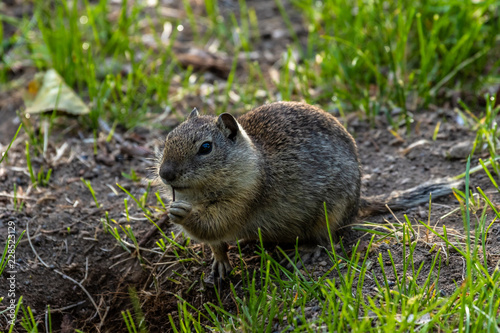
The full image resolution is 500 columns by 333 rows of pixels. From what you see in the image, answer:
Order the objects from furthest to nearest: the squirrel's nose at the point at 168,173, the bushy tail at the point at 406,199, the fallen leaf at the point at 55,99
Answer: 1. the fallen leaf at the point at 55,99
2. the bushy tail at the point at 406,199
3. the squirrel's nose at the point at 168,173

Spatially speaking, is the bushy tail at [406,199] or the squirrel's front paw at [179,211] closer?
the squirrel's front paw at [179,211]

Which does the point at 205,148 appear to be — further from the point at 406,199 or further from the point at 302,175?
the point at 406,199

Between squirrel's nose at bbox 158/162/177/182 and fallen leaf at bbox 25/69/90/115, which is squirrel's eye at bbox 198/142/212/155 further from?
fallen leaf at bbox 25/69/90/115

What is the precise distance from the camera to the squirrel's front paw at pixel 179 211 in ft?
11.5

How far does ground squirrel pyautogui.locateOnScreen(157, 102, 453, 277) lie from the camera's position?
3.58 m

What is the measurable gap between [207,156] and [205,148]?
6cm

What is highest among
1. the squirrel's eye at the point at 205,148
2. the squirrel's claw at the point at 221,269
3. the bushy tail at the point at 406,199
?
the squirrel's eye at the point at 205,148

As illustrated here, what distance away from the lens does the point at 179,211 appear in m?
3.51

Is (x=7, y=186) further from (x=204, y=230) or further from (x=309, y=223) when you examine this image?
(x=309, y=223)

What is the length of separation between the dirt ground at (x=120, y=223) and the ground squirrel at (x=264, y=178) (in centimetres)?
25

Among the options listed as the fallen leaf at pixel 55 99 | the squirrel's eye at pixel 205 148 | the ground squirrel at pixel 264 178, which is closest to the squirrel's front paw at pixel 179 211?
the ground squirrel at pixel 264 178

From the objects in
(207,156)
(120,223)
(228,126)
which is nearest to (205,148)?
(207,156)

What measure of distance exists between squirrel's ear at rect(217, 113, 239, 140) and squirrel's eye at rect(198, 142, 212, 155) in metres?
0.17

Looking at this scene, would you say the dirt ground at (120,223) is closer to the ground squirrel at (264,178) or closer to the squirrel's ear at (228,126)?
the ground squirrel at (264,178)
